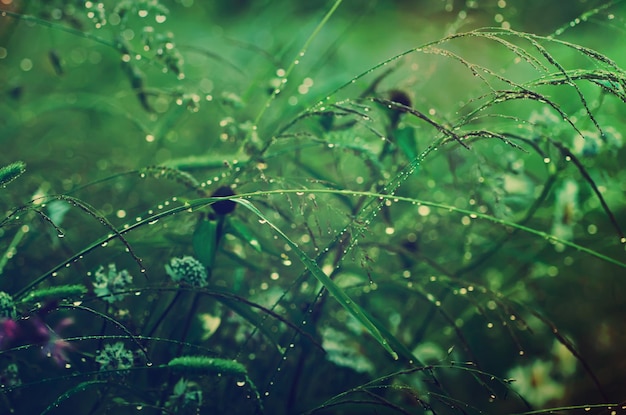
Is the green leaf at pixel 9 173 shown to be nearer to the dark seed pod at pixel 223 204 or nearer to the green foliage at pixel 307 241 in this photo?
the green foliage at pixel 307 241

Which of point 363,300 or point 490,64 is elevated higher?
point 490,64

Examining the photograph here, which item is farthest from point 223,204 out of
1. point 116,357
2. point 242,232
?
point 116,357

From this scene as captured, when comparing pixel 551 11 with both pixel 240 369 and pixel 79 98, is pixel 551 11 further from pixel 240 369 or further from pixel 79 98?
pixel 240 369

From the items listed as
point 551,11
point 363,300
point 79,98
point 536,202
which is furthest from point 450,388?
point 551,11

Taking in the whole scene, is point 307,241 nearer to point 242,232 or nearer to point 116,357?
point 242,232

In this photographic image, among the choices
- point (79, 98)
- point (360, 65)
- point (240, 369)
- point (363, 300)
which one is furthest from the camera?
point (360, 65)

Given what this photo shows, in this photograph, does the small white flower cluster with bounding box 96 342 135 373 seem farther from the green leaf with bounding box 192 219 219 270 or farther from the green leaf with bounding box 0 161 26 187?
the green leaf with bounding box 0 161 26 187
